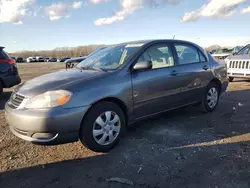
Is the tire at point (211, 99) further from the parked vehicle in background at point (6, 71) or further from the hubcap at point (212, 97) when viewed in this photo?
the parked vehicle in background at point (6, 71)

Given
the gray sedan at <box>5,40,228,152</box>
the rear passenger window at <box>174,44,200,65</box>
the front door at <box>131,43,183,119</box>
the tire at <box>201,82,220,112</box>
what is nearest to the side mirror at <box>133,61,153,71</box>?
the gray sedan at <box>5,40,228,152</box>

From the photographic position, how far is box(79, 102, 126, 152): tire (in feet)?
11.0

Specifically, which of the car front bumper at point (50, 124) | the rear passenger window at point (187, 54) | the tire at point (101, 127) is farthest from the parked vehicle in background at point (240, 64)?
the car front bumper at point (50, 124)

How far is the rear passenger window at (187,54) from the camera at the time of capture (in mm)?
4785

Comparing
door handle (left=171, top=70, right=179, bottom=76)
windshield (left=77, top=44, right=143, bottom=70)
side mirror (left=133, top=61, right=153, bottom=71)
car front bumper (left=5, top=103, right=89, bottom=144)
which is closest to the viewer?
car front bumper (left=5, top=103, right=89, bottom=144)

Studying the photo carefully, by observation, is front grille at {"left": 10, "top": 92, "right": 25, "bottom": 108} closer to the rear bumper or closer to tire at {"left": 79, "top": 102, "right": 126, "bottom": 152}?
tire at {"left": 79, "top": 102, "right": 126, "bottom": 152}

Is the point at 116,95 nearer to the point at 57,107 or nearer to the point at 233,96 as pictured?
the point at 57,107

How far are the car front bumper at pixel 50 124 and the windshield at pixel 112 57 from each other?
42.0 inches

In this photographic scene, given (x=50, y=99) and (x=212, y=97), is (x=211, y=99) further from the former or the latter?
(x=50, y=99)

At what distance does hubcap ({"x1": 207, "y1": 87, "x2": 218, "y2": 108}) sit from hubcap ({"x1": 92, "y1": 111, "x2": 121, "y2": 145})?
105 inches

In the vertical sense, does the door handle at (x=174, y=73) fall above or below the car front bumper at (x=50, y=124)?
above

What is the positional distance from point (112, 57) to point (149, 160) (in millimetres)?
1905

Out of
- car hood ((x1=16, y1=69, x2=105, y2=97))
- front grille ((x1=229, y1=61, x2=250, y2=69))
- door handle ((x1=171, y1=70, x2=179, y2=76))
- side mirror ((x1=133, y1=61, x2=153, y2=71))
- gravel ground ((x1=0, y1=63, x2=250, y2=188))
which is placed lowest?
gravel ground ((x1=0, y1=63, x2=250, y2=188))

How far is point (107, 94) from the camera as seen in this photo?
3.48m
